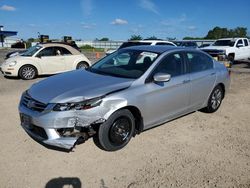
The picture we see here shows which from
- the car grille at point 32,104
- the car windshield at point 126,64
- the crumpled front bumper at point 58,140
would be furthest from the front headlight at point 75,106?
the car windshield at point 126,64

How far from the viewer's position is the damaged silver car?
12.2 ft

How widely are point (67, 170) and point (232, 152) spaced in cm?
263

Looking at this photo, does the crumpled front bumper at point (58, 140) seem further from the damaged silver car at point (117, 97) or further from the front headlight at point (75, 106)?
the front headlight at point (75, 106)

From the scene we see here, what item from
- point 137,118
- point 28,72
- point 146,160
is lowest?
point 146,160

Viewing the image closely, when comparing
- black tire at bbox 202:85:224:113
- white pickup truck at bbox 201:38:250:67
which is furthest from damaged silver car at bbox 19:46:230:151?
white pickup truck at bbox 201:38:250:67

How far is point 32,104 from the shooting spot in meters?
3.96

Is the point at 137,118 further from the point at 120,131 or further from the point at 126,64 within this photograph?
the point at 126,64

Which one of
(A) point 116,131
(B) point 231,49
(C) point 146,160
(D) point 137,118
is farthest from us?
(B) point 231,49

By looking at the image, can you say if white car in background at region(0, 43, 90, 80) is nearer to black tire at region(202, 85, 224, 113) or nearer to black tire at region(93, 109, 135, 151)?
black tire at region(202, 85, 224, 113)

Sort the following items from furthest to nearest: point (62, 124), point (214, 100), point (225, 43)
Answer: point (225, 43) < point (214, 100) < point (62, 124)

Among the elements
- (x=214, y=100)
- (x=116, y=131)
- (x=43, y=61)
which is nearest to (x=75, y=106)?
(x=116, y=131)

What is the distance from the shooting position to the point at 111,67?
5.12 metres

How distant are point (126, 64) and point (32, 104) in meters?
1.97

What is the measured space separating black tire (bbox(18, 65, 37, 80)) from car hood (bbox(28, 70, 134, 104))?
649 cm
